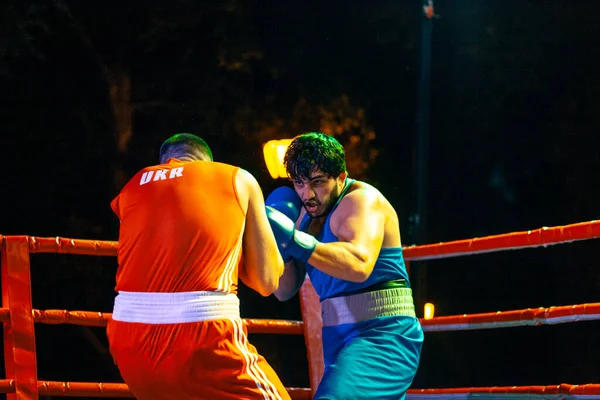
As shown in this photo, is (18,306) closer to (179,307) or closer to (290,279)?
(290,279)

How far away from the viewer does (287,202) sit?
3523 millimetres

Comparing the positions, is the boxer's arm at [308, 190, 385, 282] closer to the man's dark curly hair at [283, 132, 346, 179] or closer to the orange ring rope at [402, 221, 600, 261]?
the man's dark curly hair at [283, 132, 346, 179]

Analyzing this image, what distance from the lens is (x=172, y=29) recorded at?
1134cm

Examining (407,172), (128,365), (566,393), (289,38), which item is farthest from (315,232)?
(407,172)

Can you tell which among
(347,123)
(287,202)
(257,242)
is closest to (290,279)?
(287,202)

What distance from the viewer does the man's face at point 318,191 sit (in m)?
3.46

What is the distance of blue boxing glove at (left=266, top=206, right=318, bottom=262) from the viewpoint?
308 cm

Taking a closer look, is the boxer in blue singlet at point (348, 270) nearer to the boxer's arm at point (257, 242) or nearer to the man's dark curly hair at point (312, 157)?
the man's dark curly hair at point (312, 157)

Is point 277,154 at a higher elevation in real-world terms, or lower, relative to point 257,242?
higher

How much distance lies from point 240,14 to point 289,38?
1.03 m

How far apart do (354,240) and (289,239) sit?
298 millimetres

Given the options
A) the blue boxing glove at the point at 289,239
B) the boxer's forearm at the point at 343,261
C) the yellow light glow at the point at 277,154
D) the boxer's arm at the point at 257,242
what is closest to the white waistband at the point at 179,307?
the boxer's arm at the point at 257,242

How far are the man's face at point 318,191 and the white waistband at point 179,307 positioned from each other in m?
0.80

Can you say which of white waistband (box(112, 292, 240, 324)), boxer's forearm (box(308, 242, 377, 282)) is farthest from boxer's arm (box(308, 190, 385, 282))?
white waistband (box(112, 292, 240, 324))
